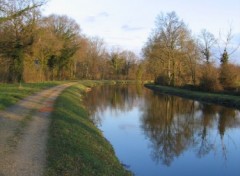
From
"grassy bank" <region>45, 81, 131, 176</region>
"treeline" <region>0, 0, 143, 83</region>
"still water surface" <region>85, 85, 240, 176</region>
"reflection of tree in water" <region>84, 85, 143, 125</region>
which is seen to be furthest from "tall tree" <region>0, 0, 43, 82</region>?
"grassy bank" <region>45, 81, 131, 176</region>

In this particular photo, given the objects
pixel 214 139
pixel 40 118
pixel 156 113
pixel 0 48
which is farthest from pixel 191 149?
pixel 0 48

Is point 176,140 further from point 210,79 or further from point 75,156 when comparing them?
point 210,79

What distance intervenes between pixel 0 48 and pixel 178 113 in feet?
70.3

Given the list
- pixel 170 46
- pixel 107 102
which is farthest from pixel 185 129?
pixel 170 46

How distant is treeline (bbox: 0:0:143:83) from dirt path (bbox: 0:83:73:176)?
9057 mm

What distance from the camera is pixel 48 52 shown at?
177 feet

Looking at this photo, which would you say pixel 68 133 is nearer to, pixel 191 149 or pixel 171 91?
pixel 191 149

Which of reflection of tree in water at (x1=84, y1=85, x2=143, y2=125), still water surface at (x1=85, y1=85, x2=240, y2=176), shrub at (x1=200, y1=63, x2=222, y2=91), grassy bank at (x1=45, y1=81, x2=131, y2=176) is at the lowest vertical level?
still water surface at (x1=85, y1=85, x2=240, y2=176)

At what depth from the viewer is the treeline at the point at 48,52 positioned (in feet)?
116

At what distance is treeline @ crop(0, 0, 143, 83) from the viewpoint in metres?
35.2

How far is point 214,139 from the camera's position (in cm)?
1695

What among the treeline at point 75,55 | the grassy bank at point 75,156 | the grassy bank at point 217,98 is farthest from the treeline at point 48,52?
the grassy bank at point 217,98

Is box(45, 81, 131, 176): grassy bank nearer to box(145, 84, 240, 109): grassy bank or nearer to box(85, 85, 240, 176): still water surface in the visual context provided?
box(85, 85, 240, 176): still water surface

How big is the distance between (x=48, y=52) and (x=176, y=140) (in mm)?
41595
